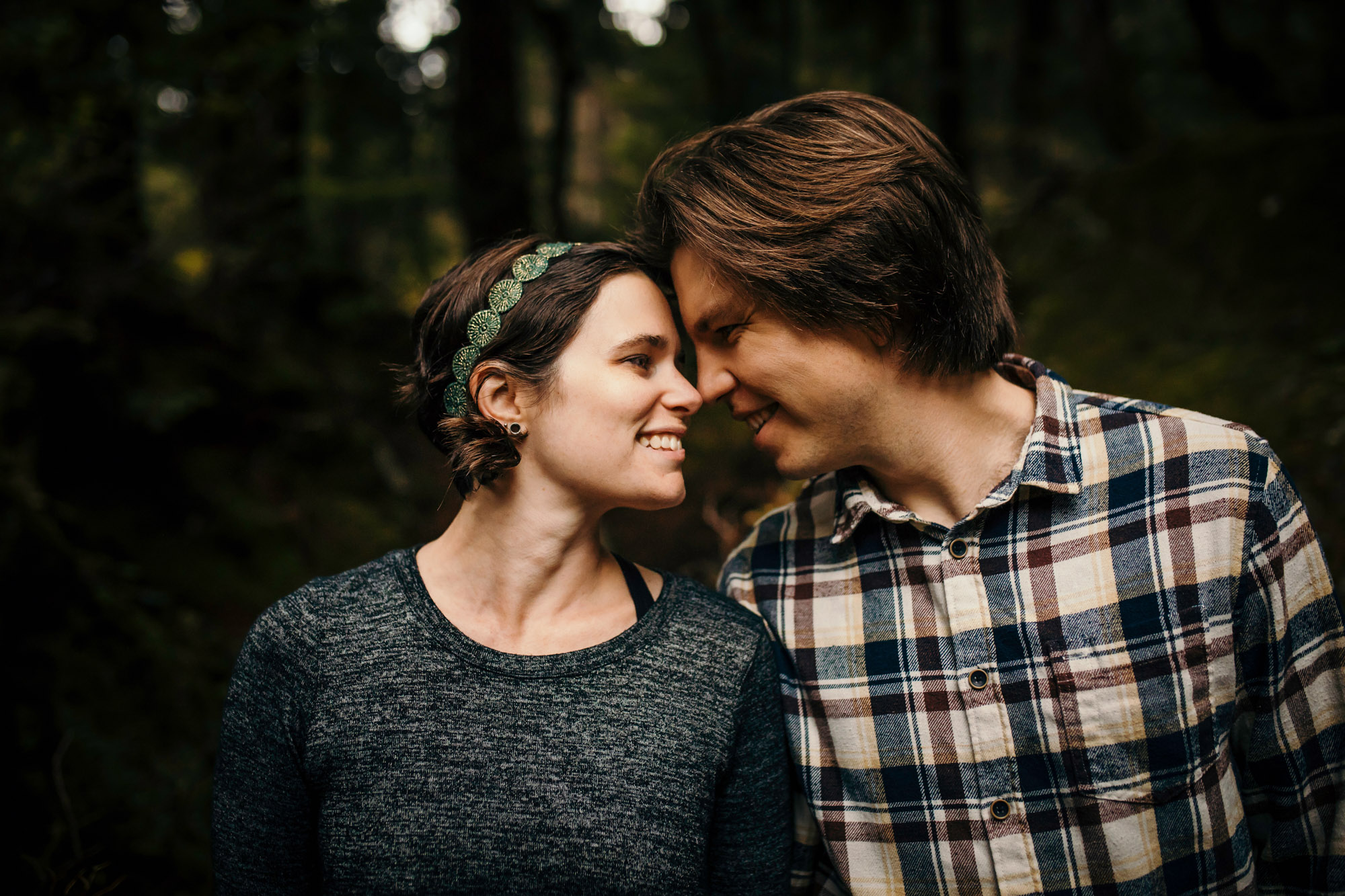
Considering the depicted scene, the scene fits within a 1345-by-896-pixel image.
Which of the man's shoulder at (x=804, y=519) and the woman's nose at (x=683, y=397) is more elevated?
the woman's nose at (x=683, y=397)

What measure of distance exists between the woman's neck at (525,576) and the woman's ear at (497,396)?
0.15 meters

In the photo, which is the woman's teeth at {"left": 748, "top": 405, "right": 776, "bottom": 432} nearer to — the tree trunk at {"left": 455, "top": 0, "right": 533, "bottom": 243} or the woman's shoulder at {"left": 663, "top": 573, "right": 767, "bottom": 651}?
the woman's shoulder at {"left": 663, "top": 573, "right": 767, "bottom": 651}

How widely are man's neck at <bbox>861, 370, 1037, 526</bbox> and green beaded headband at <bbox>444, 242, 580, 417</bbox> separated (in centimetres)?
96

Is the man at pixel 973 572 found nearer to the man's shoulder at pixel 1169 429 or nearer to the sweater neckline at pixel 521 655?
the man's shoulder at pixel 1169 429

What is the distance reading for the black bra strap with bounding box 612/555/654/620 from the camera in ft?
6.49

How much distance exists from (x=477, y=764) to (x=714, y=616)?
0.65m

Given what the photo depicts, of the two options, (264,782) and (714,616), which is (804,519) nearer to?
(714,616)

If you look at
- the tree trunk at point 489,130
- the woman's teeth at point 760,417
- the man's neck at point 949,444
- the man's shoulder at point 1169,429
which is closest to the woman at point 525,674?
the woman's teeth at point 760,417

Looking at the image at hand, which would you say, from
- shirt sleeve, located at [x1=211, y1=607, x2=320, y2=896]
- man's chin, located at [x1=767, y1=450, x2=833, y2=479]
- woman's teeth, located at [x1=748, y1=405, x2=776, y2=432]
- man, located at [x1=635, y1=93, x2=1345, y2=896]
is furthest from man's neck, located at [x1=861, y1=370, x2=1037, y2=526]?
shirt sleeve, located at [x1=211, y1=607, x2=320, y2=896]

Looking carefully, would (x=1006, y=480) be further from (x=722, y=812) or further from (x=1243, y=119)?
(x=1243, y=119)

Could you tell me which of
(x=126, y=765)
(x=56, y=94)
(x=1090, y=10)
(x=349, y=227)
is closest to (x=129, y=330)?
(x=56, y=94)

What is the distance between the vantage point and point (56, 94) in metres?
3.89

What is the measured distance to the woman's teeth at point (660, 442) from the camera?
195cm

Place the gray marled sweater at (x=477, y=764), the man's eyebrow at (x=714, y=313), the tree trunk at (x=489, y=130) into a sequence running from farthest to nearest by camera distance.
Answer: the tree trunk at (x=489, y=130) → the man's eyebrow at (x=714, y=313) → the gray marled sweater at (x=477, y=764)
